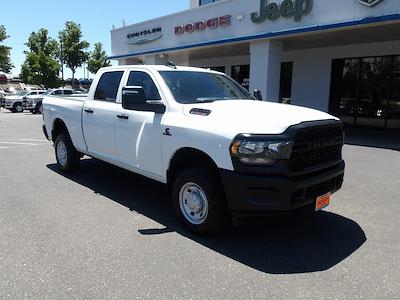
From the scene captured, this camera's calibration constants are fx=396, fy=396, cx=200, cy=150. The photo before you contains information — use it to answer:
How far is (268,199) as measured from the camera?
3799mm

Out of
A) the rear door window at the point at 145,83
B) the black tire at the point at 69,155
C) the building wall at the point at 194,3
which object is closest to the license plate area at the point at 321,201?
the rear door window at the point at 145,83

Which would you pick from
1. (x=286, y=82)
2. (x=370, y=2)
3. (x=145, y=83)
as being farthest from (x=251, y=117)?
(x=286, y=82)

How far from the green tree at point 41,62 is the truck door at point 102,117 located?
43676 millimetres

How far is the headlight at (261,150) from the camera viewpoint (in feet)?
12.4

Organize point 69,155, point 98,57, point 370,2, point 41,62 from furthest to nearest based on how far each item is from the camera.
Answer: point 98,57 < point 41,62 < point 370,2 < point 69,155

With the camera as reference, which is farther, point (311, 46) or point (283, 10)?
point (311, 46)

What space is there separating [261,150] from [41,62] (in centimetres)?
4726

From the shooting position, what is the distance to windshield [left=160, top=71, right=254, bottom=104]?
5043mm

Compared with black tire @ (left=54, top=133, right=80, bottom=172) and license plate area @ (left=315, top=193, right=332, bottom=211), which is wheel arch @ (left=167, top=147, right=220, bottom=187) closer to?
license plate area @ (left=315, top=193, right=332, bottom=211)

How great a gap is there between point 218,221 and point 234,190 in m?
0.49

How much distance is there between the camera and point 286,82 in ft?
64.5

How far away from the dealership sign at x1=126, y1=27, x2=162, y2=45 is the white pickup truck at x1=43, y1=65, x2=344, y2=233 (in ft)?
52.2

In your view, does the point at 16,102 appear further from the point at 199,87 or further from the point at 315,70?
the point at 199,87

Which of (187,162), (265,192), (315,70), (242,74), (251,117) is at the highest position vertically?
(315,70)
